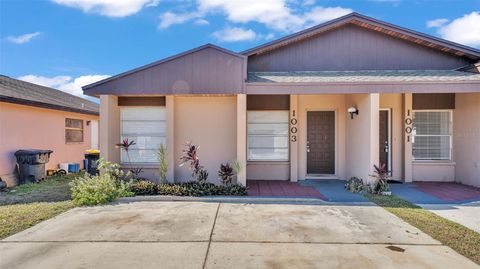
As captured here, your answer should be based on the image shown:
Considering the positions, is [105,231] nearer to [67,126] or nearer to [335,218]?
[335,218]

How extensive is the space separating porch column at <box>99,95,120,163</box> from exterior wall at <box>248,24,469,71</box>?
19.0 ft

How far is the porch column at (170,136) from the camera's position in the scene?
866cm

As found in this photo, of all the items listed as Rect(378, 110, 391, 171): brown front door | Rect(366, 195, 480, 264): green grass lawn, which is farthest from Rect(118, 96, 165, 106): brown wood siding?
Rect(378, 110, 391, 171): brown front door

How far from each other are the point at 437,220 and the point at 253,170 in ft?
18.0

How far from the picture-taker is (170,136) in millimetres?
8688

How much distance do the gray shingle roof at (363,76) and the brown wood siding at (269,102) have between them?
0.80m

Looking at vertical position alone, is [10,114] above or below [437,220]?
above

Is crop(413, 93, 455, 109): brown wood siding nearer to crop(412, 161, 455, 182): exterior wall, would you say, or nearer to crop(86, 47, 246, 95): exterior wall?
crop(412, 161, 455, 182): exterior wall

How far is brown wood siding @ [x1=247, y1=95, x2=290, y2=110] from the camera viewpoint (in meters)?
9.87

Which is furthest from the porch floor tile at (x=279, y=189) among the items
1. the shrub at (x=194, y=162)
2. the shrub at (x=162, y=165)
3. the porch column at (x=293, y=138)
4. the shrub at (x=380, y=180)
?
the shrub at (x=162, y=165)

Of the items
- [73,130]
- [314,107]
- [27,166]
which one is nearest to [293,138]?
[314,107]

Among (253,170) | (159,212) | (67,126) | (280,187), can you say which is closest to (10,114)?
(67,126)

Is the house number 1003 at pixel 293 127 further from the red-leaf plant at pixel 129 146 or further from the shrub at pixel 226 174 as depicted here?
the red-leaf plant at pixel 129 146

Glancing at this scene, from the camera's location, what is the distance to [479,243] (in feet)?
14.8
